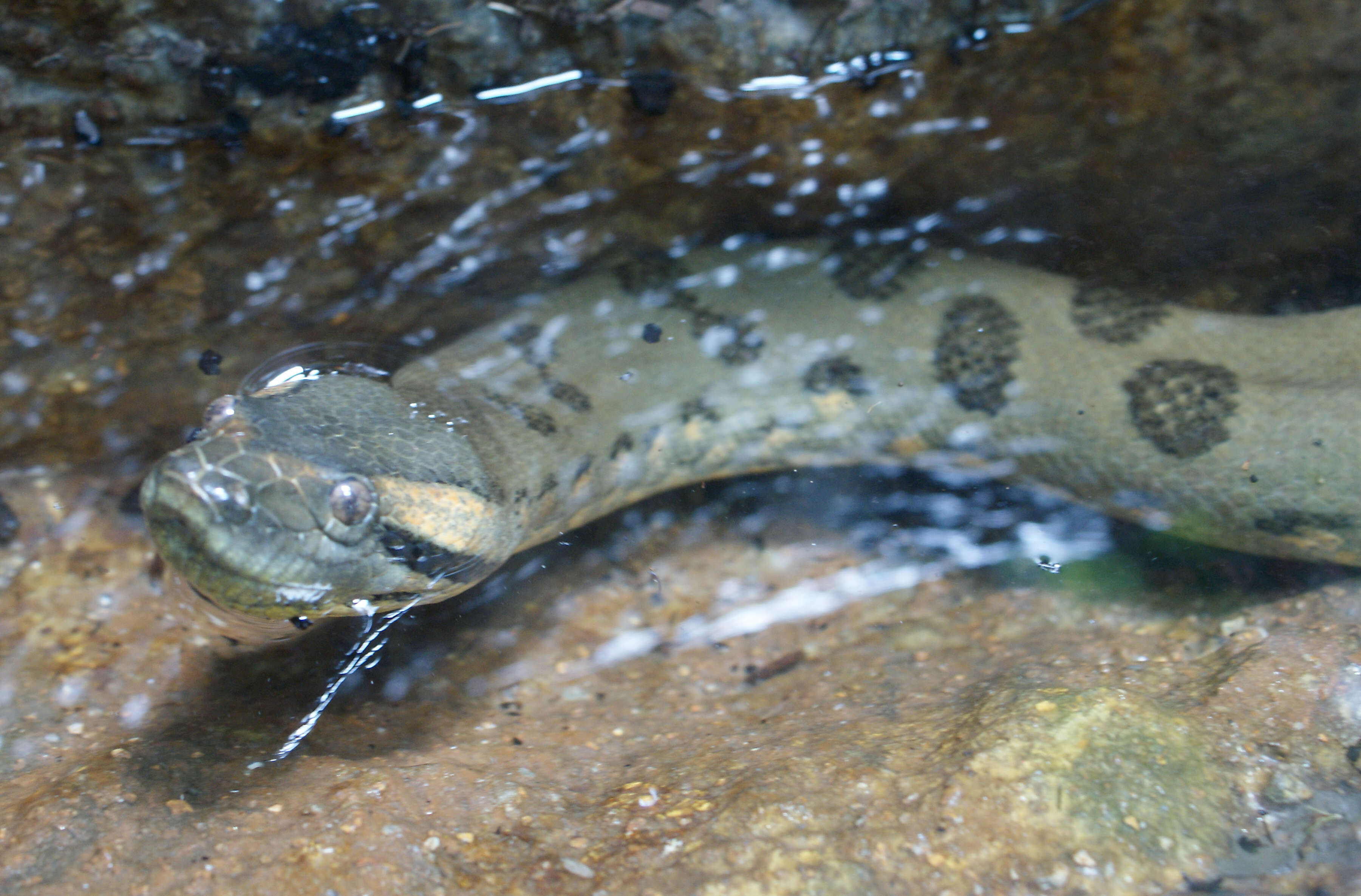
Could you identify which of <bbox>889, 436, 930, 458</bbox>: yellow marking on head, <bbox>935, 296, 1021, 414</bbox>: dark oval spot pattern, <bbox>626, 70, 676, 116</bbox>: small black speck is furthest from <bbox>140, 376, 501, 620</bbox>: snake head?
<bbox>935, 296, 1021, 414</bbox>: dark oval spot pattern

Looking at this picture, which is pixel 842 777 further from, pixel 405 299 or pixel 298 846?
pixel 405 299

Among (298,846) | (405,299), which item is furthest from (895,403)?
(298,846)

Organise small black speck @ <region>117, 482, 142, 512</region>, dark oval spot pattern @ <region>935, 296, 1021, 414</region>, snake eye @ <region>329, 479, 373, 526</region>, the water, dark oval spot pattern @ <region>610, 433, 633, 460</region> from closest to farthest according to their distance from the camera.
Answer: the water → snake eye @ <region>329, 479, 373, 526</region> → small black speck @ <region>117, 482, 142, 512</region> → dark oval spot pattern @ <region>610, 433, 633, 460</region> → dark oval spot pattern @ <region>935, 296, 1021, 414</region>

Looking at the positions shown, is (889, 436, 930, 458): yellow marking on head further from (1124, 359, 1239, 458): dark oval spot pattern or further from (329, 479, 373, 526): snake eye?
(329, 479, 373, 526): snake eye

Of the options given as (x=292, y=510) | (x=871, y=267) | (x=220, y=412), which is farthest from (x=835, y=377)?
(x=220, y=412)

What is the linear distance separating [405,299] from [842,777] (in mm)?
2786

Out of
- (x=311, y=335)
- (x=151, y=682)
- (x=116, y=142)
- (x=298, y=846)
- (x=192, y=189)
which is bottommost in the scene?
(x=151, y=682)

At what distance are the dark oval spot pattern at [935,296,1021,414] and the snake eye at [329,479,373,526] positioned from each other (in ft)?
8.47

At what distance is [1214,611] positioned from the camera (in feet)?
10.4

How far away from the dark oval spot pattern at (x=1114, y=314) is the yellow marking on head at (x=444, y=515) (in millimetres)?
2757

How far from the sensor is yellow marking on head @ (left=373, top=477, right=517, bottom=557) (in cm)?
283

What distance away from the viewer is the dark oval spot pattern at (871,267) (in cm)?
414

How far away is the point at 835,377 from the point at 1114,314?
1.29 metres

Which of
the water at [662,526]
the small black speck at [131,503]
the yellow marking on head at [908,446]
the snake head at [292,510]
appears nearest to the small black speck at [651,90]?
the water at [662,526]
